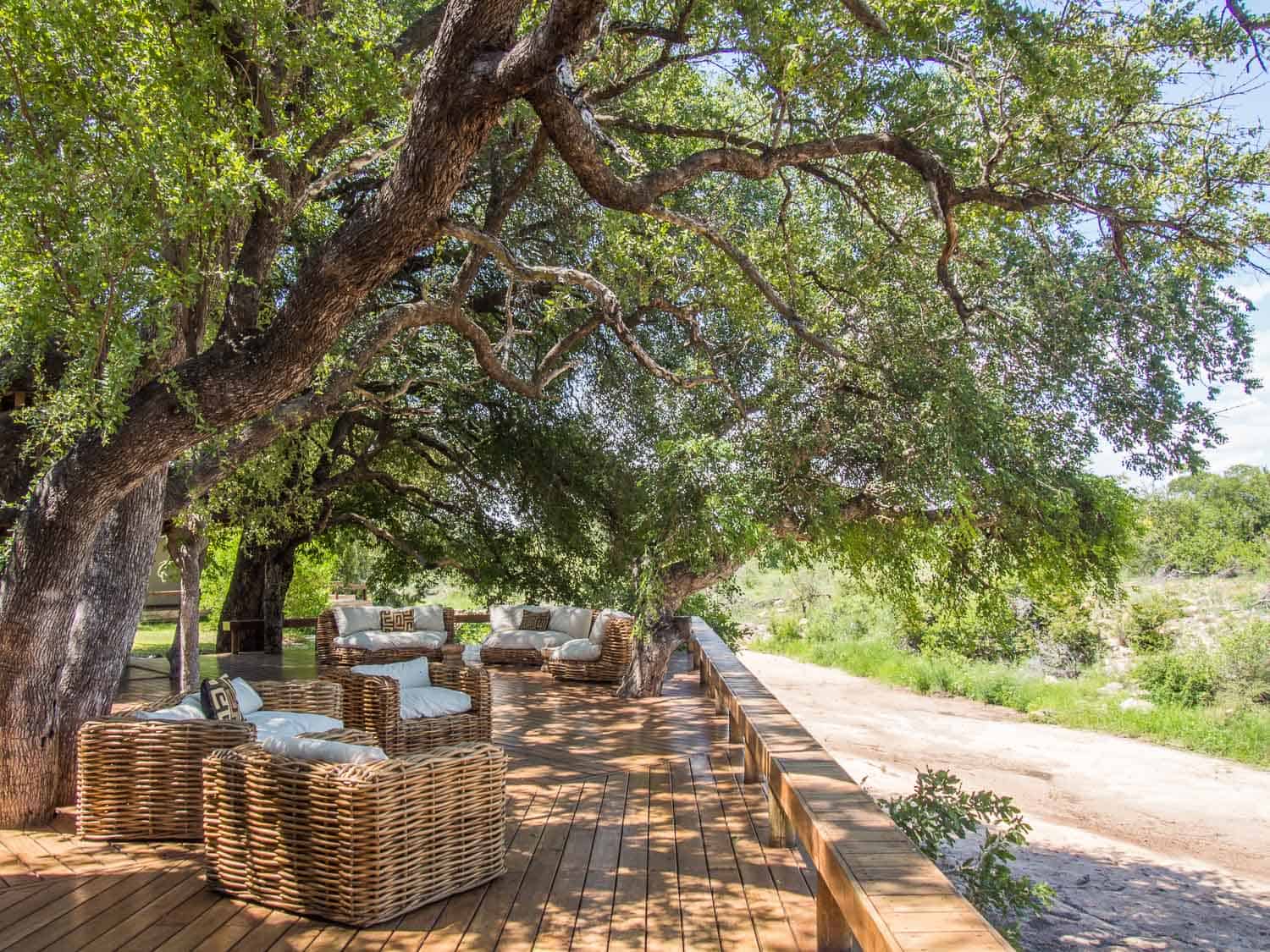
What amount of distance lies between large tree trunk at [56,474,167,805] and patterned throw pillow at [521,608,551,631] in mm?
5733

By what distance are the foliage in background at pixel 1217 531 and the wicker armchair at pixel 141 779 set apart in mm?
20436

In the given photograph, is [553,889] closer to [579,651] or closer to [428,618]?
[579,651]

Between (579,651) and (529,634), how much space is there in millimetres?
1218

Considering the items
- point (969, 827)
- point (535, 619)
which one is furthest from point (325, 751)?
point (535, 619)

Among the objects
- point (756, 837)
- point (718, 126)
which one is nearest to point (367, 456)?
point (718, 126)

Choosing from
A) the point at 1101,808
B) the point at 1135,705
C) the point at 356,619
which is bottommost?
the point at 1101,808

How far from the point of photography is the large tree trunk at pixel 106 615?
4.70 m

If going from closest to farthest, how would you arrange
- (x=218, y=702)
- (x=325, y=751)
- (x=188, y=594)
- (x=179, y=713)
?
(x=325, y=751)
(x=179, y=713)
(x=218, y=702)
(x=188, y=594)

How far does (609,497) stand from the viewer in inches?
415

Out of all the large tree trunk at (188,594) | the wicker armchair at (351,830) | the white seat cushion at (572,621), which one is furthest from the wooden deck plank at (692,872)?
the white seat cushion at (572,621)

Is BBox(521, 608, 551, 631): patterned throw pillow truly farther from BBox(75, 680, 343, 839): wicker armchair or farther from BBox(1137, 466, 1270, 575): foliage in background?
BBox(1137, 466, 1270, 575): foliage in background

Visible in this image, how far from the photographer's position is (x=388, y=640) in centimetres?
960

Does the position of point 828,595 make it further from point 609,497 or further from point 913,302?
point 913,302

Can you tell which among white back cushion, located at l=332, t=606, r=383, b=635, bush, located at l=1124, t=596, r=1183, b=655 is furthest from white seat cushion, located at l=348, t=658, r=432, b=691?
bush, located at l=1124, t=596, r=1183, b=655
